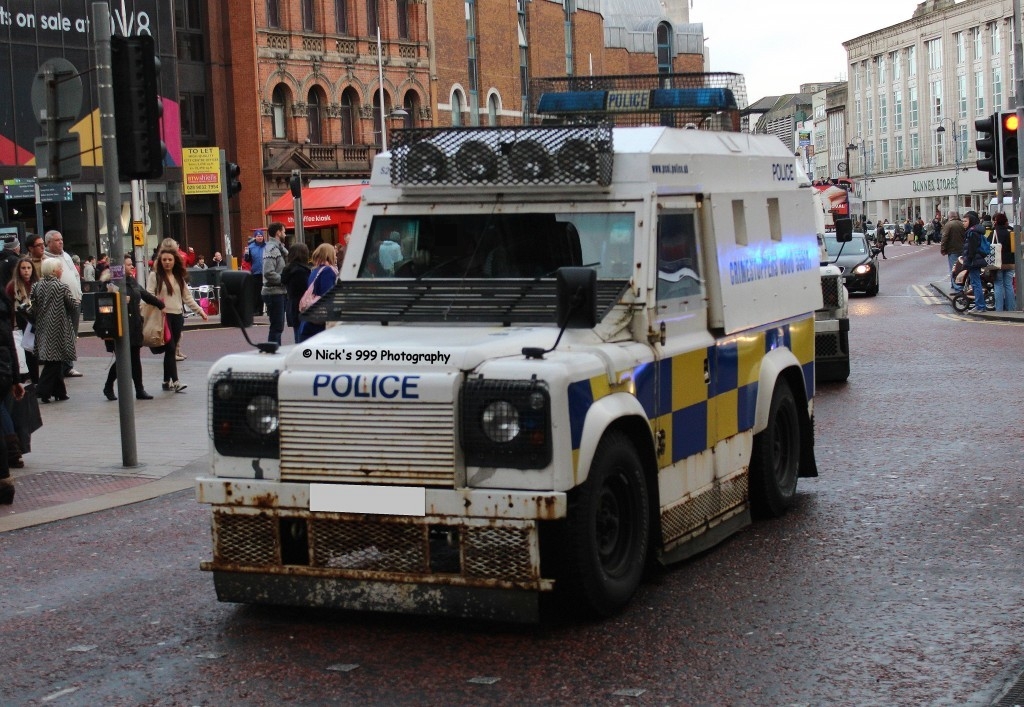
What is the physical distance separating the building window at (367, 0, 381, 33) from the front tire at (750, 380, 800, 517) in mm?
56311

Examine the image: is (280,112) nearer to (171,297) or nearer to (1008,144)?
(1008,144)

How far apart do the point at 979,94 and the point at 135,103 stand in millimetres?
107878

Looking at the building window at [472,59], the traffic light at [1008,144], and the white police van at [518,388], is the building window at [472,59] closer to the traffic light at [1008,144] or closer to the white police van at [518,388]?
the traffic light at [1008,144]

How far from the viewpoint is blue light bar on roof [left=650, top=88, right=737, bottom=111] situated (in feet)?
32.9

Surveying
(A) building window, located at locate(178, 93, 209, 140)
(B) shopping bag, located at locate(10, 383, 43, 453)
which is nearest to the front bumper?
(B) shopping bag, located at locate(10, 383, 43, 453)

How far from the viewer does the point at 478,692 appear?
19.0ft

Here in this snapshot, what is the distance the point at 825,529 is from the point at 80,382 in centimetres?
1346

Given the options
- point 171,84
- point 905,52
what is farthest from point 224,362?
point 905,52

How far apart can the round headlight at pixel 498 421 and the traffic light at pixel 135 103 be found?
6.54 metres

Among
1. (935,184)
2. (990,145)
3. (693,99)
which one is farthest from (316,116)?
(935,184)

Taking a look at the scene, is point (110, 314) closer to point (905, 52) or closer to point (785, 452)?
point (785, 452)

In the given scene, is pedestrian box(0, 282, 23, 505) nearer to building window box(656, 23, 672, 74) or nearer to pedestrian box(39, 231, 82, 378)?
pedestrian box(39, 231, 82, 378)

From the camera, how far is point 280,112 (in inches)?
2367

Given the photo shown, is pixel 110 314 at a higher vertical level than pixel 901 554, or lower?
higher
